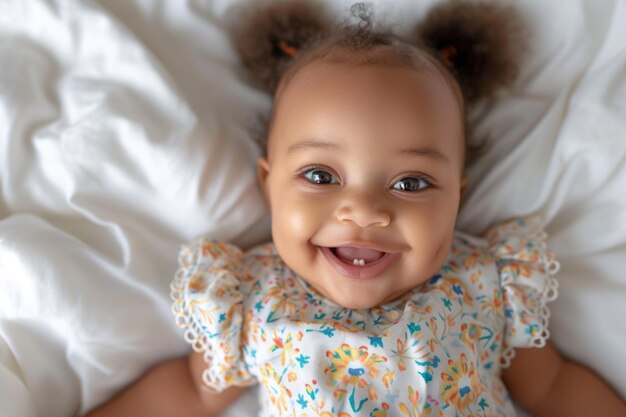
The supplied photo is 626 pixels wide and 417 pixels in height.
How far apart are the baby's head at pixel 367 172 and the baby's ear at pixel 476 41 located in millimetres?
221

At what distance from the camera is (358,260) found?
1.05 metres

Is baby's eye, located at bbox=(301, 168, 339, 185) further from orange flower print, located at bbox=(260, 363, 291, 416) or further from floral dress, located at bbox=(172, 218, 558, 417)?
orange flower print, located at bbox=(260, 363, 291, 416)

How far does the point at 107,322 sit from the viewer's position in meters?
1.13

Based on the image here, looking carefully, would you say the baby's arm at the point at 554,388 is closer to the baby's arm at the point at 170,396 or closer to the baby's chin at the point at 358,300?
the baby's chin at the point at 358,300

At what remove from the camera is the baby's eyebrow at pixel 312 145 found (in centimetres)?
102

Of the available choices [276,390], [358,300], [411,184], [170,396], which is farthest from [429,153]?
[170,396]

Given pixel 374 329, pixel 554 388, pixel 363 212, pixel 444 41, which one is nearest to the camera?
pixel 363 212

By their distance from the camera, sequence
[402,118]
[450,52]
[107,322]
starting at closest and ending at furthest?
[402,118], [107,322], [450,52]

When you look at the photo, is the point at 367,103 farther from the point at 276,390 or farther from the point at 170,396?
the point at 170,396

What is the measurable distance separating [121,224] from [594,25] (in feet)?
3.43

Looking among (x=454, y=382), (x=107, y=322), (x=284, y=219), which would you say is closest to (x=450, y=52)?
(x=284, y=219)

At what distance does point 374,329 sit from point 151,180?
509 mm

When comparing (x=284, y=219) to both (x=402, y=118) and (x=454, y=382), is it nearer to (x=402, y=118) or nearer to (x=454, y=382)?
(x=402, y=118)

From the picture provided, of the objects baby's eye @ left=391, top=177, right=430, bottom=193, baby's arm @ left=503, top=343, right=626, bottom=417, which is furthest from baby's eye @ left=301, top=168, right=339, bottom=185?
baby's arm @ left=503, top=343, right=626, bottom=417
